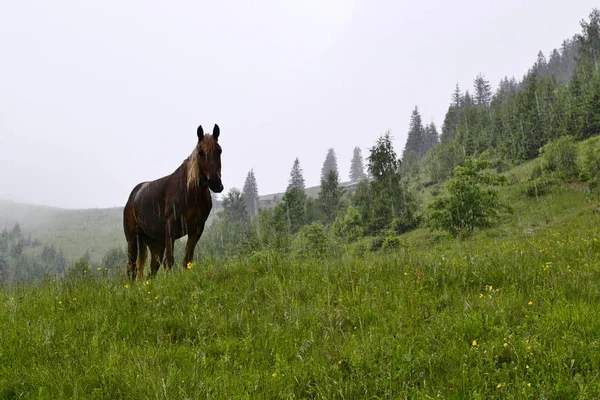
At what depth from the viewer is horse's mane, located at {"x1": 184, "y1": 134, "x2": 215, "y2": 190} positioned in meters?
7.43

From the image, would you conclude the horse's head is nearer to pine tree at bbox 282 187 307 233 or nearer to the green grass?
the green grass

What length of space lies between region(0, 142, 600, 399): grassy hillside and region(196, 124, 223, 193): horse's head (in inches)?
82.1

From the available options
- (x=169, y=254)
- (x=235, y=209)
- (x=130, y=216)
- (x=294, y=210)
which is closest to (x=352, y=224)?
(x=294, y=210)

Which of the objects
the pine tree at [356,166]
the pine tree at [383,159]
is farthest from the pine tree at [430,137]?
the pine tree at [383,159]

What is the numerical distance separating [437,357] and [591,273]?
2.92 metres

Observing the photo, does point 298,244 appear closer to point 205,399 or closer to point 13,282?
point 13,282

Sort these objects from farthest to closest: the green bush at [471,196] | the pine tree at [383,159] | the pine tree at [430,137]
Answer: the pine tree at [430,137] < the pine tree at [383,159] < the green bush at [471,196]

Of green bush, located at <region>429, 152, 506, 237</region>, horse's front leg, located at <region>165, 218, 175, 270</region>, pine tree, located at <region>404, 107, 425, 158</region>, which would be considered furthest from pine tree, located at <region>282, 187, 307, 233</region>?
pine tree, located at <region>404, 107, 425, 158</region>

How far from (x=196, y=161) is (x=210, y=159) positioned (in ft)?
1.31

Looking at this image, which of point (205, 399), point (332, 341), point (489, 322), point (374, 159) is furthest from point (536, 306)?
point (374, 159)

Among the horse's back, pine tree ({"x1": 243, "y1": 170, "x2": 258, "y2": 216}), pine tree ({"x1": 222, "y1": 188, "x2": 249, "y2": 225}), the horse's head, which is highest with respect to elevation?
pine tree ({"x1": 243, "y1": 170, "x2": 258, "y2": 216})

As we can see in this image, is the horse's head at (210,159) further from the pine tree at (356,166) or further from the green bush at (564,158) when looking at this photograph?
the pine tree at (356,166)

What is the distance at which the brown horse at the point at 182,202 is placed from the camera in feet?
24.4

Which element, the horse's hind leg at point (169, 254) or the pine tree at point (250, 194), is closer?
the horse's hind leg at point (169, 254)
